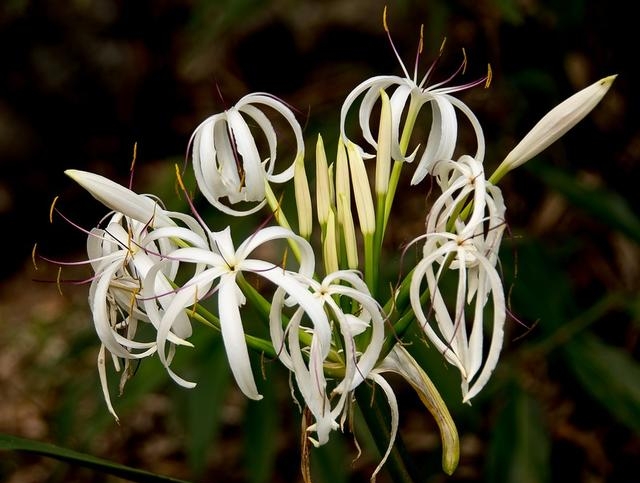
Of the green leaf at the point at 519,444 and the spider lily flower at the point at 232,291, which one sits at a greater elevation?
the spider lily flower at the point at 232,291

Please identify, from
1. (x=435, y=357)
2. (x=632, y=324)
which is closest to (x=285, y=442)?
(x=632, y=324)

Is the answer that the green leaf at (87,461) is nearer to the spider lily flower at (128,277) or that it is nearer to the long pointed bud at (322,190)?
the spider lily flower at (128,277)

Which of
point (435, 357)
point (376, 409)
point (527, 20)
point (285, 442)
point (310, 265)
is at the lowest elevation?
point (285, 442)

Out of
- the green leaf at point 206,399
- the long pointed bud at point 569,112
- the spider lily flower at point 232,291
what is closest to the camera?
the spider lily flower at point 232,291

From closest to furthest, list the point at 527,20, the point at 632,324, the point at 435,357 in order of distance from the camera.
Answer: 1. the point at 435,357
2. the point at 527,20
3. the point at 632,324

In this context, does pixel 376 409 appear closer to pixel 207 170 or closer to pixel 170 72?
pixel 207 170

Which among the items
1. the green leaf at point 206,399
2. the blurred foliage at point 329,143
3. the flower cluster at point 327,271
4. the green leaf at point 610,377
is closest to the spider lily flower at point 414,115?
the flower cluster at point 327,271
